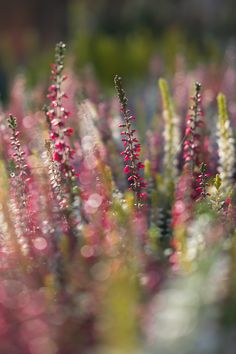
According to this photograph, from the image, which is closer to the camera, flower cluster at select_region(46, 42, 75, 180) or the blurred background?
flower cluster at select_region(46, 42, 75, 180)

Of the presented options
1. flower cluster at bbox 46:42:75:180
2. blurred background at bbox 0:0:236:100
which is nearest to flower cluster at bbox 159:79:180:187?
flower cluster at bbox 46:42:75:180

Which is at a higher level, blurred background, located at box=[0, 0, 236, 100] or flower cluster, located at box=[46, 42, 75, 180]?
blurred background, located at box=[0, 0, 236, 100]

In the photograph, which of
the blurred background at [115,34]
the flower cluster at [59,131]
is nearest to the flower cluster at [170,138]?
the flower cluster at [59,131]

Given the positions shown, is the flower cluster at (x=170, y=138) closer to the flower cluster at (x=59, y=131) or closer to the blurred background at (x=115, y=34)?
the flower cluster at (x=59, y=131)

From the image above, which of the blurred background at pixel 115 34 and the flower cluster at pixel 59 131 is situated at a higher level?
the blurred background at pixel 115 34

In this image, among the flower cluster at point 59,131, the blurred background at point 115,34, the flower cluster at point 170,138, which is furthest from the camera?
the blurred background at point 115,34

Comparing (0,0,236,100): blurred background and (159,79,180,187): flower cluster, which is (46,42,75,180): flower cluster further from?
(0,0,236,100): blurred background

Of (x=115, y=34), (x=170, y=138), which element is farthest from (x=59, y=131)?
(x=115, y=34)

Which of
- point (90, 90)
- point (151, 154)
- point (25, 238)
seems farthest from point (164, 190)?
point (90, 90)

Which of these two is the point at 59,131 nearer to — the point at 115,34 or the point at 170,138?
the point at 170,138

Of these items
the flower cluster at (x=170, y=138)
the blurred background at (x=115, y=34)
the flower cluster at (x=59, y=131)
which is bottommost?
the flower cluster at (x=59, y=131)
